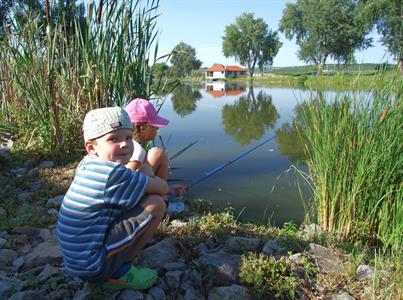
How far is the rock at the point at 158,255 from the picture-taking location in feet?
7.54

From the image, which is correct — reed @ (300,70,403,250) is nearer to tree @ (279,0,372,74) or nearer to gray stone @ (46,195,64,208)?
gray stone @ (46,195,64,208)

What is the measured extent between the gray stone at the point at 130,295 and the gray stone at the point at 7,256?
33.3 inches

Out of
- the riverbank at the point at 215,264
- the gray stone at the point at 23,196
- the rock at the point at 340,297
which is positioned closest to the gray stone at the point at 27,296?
the riverbank at the point at 215,264

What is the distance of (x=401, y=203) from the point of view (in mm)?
2918

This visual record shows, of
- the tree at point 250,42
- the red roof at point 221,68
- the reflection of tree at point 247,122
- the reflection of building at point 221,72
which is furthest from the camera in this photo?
the red roof at point 221,68

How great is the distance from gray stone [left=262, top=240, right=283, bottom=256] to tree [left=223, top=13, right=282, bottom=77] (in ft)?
189

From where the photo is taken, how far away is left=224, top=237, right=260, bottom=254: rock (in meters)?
2.59

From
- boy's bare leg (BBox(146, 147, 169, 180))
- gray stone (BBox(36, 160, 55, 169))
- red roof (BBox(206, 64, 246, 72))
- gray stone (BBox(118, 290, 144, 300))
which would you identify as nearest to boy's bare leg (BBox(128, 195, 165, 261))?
gray stone (BBox(118, 290, 144, 300))

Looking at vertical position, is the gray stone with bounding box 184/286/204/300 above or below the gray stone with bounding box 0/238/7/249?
below

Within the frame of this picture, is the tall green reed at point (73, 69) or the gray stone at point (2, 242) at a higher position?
the tall green reed at point (73, 69)

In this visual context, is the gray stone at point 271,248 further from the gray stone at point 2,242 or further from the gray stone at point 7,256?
the gray stone at point 2,242

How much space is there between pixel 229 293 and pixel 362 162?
1.55 m

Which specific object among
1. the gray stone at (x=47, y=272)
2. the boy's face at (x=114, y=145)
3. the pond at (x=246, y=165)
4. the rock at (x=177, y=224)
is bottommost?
the pond at (x=246, y=165)

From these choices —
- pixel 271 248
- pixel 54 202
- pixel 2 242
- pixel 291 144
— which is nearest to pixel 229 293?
pixel 271 248
